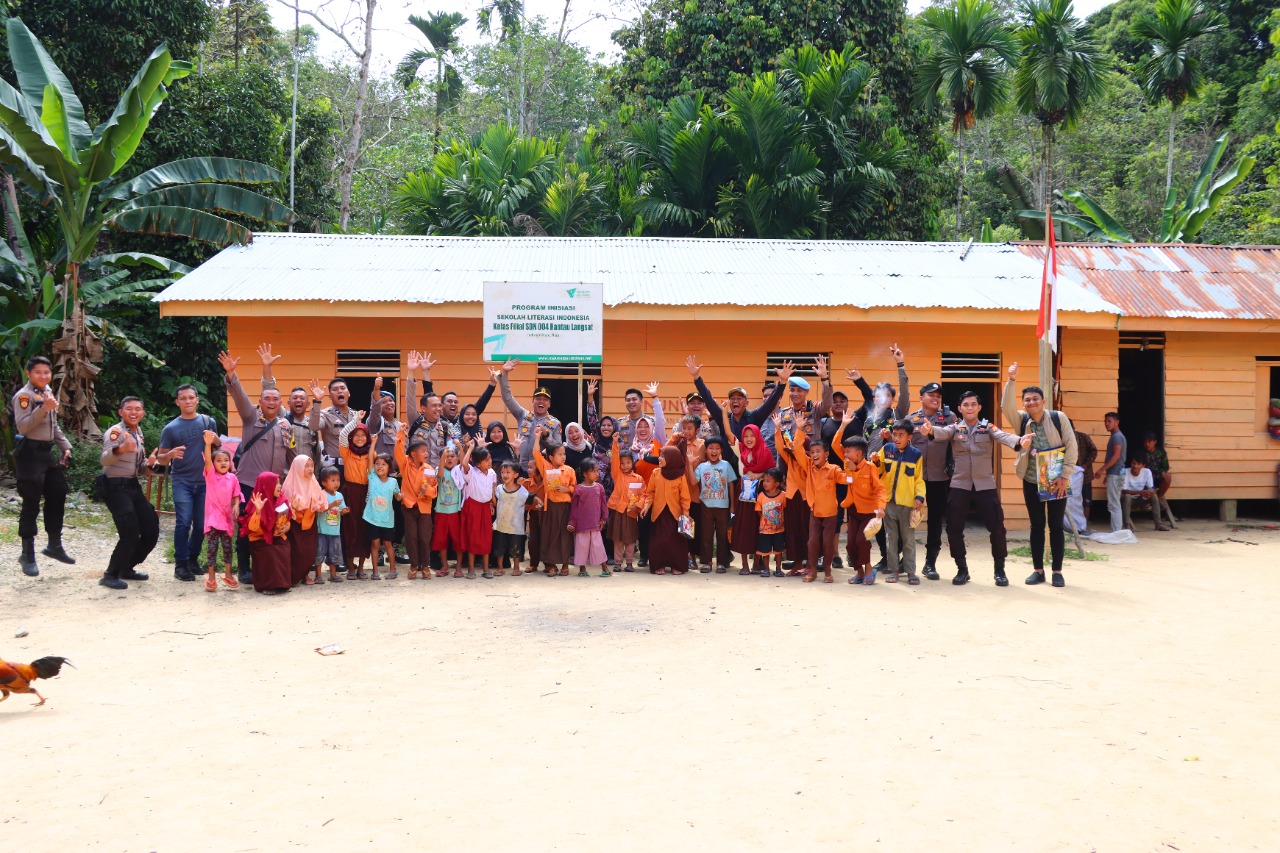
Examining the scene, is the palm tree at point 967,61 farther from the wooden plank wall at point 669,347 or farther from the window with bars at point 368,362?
the window with bars at point 368,362

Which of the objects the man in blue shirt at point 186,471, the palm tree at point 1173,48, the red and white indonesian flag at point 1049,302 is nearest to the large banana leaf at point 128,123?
the man in blue shirt at point 186,471

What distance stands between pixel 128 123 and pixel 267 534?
566 cm

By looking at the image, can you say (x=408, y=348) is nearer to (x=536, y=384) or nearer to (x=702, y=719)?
(x=536, y=384)

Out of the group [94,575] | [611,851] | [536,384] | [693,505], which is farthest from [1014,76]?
[611,851]

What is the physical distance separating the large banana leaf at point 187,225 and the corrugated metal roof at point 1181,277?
10151 millimetres

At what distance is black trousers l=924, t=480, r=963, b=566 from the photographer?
8.91 meters

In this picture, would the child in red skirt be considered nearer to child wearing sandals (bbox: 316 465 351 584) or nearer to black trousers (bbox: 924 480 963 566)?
child wearing sandals (bbox: 316 465 351 584)

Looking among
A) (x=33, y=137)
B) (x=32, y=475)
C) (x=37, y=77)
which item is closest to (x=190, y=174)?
(x=37, y=77)

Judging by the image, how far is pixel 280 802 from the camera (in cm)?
399

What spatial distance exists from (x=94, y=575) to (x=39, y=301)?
16.9 ft

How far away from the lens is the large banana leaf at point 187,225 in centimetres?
1239

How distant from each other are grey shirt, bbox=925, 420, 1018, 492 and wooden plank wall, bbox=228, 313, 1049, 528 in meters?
3.30

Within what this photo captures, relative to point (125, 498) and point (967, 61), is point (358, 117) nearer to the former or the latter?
point (967, 61)

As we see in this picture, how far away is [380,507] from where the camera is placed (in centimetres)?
871
